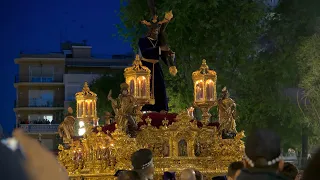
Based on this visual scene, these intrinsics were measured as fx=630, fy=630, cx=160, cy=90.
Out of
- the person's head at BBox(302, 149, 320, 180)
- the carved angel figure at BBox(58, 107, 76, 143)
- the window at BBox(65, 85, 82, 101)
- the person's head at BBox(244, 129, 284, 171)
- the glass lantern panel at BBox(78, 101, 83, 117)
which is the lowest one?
the person's head at BBox(302, 149, 320, 180)

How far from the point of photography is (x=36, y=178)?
217 cm

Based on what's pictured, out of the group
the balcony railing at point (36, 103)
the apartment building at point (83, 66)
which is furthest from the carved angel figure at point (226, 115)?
the balcony railing at point (36, 103)

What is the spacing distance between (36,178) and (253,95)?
26.3m

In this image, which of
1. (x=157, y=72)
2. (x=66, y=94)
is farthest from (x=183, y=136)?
(x=66, y=94)

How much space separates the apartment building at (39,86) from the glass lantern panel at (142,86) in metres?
55.6

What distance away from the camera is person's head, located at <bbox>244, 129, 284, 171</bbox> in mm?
4285

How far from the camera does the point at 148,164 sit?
6.96 m

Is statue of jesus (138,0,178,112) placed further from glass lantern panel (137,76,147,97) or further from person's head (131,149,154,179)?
person's head (131,149,154,179)

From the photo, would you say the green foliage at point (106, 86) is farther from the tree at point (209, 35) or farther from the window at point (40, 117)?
the tree at point (209, 35)

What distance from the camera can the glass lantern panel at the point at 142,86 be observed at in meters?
15.1

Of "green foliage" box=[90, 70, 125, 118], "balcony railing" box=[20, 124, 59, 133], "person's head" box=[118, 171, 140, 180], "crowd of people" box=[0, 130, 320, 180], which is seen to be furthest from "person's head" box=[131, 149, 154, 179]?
"balcony railing" box=[20, 124, 59, 133]

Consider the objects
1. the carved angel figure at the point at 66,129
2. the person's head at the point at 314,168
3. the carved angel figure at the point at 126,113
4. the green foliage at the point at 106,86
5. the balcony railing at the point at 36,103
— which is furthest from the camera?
the balcony railing at the point at 36,103

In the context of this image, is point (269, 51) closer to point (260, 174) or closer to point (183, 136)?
point (183, 136)

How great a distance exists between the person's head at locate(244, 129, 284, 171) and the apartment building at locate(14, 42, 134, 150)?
65.6m
